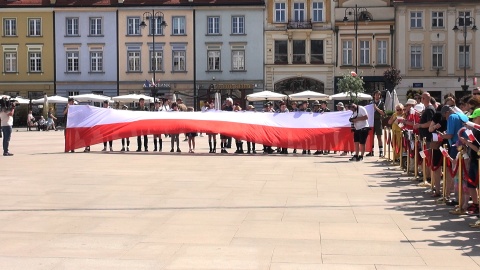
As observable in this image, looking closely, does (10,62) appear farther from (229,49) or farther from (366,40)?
(366,40)

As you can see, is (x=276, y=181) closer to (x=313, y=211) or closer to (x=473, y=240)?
(x=313, y=211)

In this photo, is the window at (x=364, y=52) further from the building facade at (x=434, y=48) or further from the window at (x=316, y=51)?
the window at (x=316, y=51)

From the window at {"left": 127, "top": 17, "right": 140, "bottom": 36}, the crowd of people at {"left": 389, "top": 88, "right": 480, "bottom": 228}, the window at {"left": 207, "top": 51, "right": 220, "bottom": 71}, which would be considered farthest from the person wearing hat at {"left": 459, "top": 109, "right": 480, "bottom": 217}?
the window at {"left": 127, "top": 17, "right": 140, "bottom": 36}

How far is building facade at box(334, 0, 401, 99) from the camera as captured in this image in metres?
64.1

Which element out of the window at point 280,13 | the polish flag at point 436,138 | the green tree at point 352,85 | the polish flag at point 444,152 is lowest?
the polish flag at point 444,152

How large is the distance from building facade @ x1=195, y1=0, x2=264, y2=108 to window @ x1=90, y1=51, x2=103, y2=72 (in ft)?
27.6

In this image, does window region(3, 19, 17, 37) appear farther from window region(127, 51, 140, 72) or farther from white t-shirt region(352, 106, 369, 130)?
white t-shirt region(352, 106, 369, 130)

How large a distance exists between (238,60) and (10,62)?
19.9 m

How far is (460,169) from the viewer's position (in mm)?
11680

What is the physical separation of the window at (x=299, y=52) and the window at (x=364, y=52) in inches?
191

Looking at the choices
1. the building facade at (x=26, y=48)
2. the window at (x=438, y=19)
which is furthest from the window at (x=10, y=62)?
the window at (x=438, y=19)

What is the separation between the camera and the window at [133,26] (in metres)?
66.1

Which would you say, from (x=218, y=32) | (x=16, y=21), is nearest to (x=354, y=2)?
(x=218, y=32)

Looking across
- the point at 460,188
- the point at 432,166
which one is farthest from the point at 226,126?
the point at 460,188
